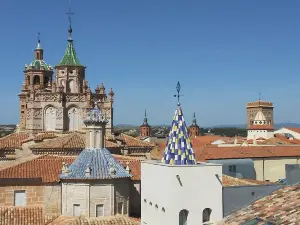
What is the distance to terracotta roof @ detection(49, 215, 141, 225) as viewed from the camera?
2332 centimetres

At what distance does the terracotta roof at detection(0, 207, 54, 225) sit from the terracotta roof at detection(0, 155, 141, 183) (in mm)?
1565

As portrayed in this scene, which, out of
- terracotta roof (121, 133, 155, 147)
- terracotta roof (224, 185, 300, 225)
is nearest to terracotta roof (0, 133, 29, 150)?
terracotta roof (121, 133, 155, 147)

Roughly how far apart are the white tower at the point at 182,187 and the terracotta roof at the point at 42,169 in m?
10.1

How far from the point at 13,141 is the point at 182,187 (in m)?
24.3

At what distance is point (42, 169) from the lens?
2634 centimetres

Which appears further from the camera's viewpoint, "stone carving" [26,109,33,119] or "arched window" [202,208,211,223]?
"stone carving" [26,109,33,119]

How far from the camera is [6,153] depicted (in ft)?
116

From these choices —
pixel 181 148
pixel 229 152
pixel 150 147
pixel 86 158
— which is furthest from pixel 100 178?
pixel 229 152

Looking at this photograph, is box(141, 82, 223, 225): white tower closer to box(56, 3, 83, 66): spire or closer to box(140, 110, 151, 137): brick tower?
box(56, 3, 83, 66): spire

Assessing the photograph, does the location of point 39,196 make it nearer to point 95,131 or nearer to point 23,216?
point 23,216

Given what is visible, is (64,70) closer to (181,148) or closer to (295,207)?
(181,148)

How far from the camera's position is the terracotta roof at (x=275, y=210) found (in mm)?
13281

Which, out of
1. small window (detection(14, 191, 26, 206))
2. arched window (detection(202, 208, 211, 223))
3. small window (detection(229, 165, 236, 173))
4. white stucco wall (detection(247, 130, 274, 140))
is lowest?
small window (detection(14, 191, 26, 206))

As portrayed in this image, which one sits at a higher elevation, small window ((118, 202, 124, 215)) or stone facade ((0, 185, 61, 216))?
stone facade ((0, 185, 61, 216))
